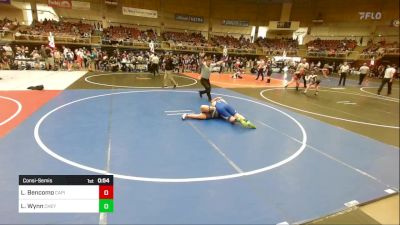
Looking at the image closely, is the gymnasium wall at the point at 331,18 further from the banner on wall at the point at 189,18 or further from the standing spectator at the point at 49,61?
the standing spectator at the point at 49,61

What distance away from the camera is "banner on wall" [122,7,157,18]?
3247cm

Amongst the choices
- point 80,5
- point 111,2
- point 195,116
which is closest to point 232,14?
point 111,2

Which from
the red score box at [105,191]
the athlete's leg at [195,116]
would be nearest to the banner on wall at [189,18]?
the athlete's leg at [195,116]

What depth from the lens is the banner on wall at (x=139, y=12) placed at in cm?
3247

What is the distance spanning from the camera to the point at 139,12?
33156mm

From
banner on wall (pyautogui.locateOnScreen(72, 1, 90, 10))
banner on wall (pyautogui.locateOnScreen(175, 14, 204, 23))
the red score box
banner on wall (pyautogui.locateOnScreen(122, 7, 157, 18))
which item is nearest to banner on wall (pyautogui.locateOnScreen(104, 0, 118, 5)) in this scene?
banner on wall (pyautogui.locateOnScreen(122, 7, 157, 18))

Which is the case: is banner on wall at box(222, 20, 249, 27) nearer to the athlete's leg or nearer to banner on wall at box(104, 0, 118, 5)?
banner on wall at box(104, 0, 118, 5)

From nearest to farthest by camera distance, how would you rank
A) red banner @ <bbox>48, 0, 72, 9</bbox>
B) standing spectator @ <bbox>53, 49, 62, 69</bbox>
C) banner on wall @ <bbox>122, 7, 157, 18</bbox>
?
standing spectator @ <bbox>53, 49, 62, 69</bbox>
red banner @ <bbox>48, 0, 72, 9</bbox>
banner on wall @ <bbox>122, 7, 157, 18</bbox>

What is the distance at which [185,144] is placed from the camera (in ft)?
18.6

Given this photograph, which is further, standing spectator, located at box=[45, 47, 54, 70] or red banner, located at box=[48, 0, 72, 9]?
red banner, located at box=[48, 0, 72, 9]

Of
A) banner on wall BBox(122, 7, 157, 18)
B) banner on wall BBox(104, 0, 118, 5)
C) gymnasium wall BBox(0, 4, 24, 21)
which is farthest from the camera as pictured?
banner on wall BBox(122, 7, 157, 18)

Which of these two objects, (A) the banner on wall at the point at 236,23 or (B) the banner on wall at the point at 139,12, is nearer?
(B) the banner on wall at the point at 139,12

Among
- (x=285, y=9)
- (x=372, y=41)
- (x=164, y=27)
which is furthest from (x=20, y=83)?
(x=285, y=9)

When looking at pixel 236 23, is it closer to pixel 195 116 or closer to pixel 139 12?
pixel 139 12
